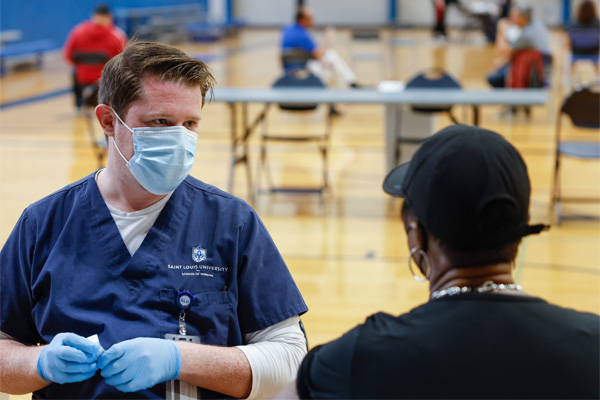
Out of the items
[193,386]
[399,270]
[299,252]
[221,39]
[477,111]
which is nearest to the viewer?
[193,386]

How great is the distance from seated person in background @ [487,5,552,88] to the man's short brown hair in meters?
6.88

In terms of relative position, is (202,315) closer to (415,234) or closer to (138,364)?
(138,364)

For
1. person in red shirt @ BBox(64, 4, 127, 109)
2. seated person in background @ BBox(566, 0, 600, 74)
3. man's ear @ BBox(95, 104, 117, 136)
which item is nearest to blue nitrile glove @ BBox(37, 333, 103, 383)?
man's ear @ BBox(95, 104, 117, 136)

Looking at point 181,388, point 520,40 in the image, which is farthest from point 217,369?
point 520,40

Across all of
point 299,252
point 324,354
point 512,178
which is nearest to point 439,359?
point 324,354

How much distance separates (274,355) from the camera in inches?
63.9

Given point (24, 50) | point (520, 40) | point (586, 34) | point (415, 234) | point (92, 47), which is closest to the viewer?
point (415, 234)

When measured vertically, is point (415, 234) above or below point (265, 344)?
above

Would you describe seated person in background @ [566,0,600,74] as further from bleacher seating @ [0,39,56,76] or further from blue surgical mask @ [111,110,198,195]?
blue surgical mask @ [111,110,198,195]

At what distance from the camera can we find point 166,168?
5.63 feet

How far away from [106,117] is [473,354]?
1.04m

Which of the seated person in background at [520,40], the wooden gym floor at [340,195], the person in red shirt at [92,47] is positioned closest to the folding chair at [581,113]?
the wooden gym floor at [340,195]

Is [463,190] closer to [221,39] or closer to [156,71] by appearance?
[156,71]

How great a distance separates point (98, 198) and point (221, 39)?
18.5 metres
